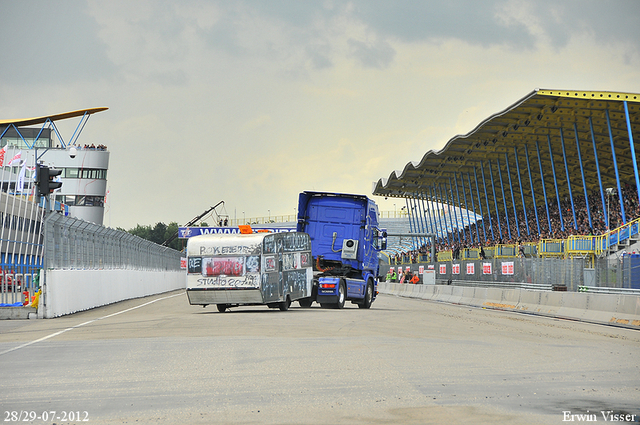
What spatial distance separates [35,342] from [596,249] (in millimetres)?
30010

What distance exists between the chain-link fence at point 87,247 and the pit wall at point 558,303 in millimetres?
15585

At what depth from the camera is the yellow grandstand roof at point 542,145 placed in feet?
159

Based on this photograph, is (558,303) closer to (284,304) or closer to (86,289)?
(284,304)

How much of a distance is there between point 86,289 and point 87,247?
1605 millimetres

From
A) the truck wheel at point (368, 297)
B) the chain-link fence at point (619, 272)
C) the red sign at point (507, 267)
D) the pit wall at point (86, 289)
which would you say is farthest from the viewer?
the red sign at point (507, 267)

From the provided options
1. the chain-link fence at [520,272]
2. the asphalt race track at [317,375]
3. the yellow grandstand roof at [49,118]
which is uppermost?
the yellow grandstand roof at [49,118]

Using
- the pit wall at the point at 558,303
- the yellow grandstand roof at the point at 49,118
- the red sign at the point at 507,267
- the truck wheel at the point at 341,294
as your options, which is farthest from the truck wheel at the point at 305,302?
the yellow grandstand roof at the point at 49,118

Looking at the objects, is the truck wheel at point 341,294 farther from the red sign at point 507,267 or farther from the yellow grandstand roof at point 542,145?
the yellow grandstand roof at point 542,145

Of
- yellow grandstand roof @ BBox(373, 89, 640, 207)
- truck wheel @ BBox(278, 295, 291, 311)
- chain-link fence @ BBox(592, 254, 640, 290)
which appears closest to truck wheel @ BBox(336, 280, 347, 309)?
truck wheel @ BBox(278, 295, 291, 311)

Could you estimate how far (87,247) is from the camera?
2945 cm

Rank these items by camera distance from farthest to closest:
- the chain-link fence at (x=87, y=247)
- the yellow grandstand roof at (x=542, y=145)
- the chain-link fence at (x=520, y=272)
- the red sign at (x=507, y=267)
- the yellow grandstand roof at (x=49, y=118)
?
the yellow grandstand roof at (x=49, y=118) → the yellow grandstand roof at (x=542, y=145) → the red sign at (x=507, y=267) → the chain-link fence at (x=520, y=272) → the chain-link fence at (x=87, y=247)

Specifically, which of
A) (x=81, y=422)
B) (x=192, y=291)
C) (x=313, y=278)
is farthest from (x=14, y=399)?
(x=313, y=278)

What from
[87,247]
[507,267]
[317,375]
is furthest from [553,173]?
[317,375]

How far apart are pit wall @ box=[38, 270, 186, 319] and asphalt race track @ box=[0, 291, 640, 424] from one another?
5684 mm
